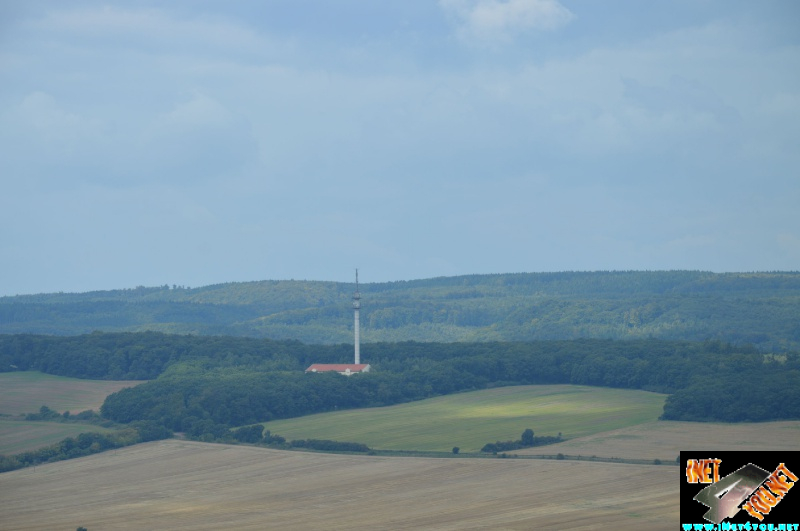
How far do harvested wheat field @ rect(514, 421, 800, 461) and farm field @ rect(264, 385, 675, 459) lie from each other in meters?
4.00

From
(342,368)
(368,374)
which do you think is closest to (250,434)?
(368,374)

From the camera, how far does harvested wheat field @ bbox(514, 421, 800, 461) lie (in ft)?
319

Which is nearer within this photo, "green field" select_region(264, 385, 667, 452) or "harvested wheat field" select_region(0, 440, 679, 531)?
Answer: "harvested wheat field" select_region(0, 440, 679, 531)

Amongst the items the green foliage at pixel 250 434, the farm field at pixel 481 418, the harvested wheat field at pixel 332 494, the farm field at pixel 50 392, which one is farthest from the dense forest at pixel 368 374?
the harvested wheat field at pixel 332 494

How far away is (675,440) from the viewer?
339 ft

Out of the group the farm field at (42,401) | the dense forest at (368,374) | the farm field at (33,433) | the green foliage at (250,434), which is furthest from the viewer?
the dense forest at (368,374)

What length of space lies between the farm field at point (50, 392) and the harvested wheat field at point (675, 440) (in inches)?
2490

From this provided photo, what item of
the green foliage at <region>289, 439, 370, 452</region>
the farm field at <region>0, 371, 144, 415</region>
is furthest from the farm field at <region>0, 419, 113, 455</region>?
the green foliage at <region>289, 439, 370, 452</region>

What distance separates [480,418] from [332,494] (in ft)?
148

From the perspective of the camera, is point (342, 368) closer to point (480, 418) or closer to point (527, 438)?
point (480, 418)

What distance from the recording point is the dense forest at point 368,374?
12536 centimetres

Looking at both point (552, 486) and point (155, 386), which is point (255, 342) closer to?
point (155, 386)

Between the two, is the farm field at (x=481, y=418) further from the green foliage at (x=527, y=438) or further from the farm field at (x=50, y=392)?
the farm field at (x=50, y=392)

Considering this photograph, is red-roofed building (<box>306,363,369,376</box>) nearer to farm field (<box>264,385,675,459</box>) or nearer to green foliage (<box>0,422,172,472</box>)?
farm field (<box>264,385,675,459</box>)
